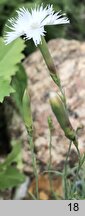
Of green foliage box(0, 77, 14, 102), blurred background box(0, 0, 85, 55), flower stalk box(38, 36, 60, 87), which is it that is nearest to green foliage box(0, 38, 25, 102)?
green foliage box(0, 77, 14, 102)

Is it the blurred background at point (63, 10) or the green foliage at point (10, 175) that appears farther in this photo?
the blurred background at point (63, 10)

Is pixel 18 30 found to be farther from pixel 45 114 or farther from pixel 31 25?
pixel 45 114

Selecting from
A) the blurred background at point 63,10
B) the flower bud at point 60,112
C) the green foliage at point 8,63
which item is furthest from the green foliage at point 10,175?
the blurred background at point 63,10

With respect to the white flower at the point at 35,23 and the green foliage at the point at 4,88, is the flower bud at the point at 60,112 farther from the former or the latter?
the green foliage at the point at 4,88

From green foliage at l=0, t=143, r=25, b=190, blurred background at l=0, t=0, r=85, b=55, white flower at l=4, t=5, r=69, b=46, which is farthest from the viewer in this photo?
blurred background at l=0, t=0, r=85, b=55

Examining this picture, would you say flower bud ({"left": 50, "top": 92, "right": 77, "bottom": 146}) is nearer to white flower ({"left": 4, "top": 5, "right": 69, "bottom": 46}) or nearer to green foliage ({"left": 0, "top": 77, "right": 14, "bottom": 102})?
white flower ({"left": 4, "top": 5, "right": 69, "bottom": 46})

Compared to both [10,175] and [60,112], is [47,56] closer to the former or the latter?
[60,112]

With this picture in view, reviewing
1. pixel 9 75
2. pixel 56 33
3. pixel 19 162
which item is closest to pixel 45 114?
pixel 19 162
